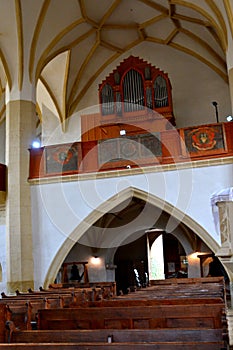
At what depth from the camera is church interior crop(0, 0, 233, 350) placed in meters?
11.5

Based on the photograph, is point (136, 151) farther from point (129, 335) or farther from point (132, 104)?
point (129, 335)

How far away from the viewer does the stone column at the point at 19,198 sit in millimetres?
11977

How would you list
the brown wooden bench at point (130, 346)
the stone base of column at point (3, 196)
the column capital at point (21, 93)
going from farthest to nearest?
the column capital at point (21, 93) → the stone base of column at point (3, 196) → the brown wooden bench at point (130, 346)

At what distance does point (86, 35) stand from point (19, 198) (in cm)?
649

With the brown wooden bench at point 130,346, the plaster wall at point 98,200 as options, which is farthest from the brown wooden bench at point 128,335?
the plaster wall at point 98,200

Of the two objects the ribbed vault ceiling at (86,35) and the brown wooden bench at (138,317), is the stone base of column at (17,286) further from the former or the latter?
the brown wooden bench at (138,317)

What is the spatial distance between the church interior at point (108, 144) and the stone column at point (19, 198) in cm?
3

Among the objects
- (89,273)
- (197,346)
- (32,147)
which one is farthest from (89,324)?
(89,273)

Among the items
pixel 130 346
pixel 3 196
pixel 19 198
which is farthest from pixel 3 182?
pixel 130 346

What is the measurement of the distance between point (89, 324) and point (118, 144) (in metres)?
7.73

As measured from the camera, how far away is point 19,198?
12.4m

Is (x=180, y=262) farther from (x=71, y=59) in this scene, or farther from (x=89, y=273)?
(x=71, y=59)

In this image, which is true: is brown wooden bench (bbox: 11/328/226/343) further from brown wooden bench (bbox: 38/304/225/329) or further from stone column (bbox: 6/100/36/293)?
stone column (bbox: 6/100/36/293)

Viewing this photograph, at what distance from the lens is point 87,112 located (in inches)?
671
